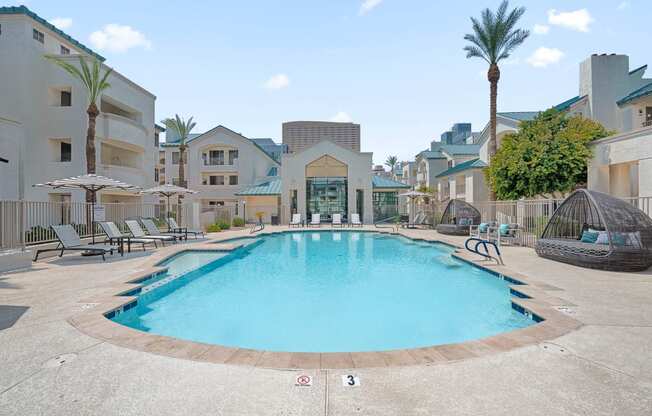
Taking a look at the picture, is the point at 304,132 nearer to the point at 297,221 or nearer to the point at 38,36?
the point at 297,221

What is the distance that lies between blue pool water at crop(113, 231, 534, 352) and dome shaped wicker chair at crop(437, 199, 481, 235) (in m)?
6.74

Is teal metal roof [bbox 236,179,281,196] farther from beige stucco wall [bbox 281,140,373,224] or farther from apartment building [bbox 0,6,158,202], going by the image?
apartment building [bbox 0,6,158,202]

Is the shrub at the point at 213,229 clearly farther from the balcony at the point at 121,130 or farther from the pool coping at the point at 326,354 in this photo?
the pool coping at the point at 326,354

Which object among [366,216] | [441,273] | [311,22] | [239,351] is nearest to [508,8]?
[311,22]

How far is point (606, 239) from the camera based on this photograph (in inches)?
367

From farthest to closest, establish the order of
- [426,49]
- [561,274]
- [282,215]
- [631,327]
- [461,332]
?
[282,215]
[426,49]
[561,274]
[461,332]
[631,327]

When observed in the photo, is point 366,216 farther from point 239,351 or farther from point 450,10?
point 239,351

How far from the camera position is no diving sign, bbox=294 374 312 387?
3.11 meters

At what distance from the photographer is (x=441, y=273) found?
1032 cm

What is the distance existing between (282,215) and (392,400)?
88.0ft

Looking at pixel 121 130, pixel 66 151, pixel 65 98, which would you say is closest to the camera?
pixel 65 98

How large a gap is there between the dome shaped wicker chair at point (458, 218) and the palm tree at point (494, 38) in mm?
2619

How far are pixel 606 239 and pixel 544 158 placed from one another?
26.8 ft

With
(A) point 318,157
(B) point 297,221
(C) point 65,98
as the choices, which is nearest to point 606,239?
(B) point 297,221
